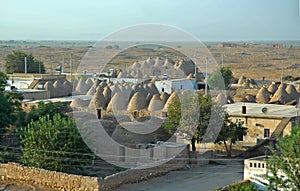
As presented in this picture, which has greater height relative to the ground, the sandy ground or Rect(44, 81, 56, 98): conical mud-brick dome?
Rect(44, 81, 56, 98): conical mud-brick dome

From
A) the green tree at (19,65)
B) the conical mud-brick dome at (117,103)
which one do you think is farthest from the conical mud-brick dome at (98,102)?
the green tree at (19,65)

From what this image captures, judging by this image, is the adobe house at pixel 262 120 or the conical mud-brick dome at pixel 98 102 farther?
the conical mud-brick dome at pixel 98 102

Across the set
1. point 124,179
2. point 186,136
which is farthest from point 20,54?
point 124,179

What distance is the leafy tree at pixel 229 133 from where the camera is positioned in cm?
1966

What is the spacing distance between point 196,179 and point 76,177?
3708 mm

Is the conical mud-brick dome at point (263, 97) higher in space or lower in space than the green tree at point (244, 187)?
higher

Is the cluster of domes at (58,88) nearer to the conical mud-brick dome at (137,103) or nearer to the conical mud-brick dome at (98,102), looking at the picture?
the conical mud-brick dome at (98,102)

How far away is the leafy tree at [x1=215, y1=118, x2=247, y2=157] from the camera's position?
64.5ft

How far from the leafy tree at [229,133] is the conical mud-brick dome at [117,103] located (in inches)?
236

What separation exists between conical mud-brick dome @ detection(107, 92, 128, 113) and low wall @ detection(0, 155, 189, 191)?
25.3 ft

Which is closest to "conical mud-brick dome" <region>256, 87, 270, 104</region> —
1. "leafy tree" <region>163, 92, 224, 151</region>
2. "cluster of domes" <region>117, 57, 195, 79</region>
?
"leafy tree" <region>163, 92, 224, 151</region>

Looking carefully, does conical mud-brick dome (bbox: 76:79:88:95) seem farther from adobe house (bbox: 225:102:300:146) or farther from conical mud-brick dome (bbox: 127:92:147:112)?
adobe house (bbox: 225:102:300:146)

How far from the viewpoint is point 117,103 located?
25.5 meters

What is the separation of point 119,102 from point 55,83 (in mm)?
9282
